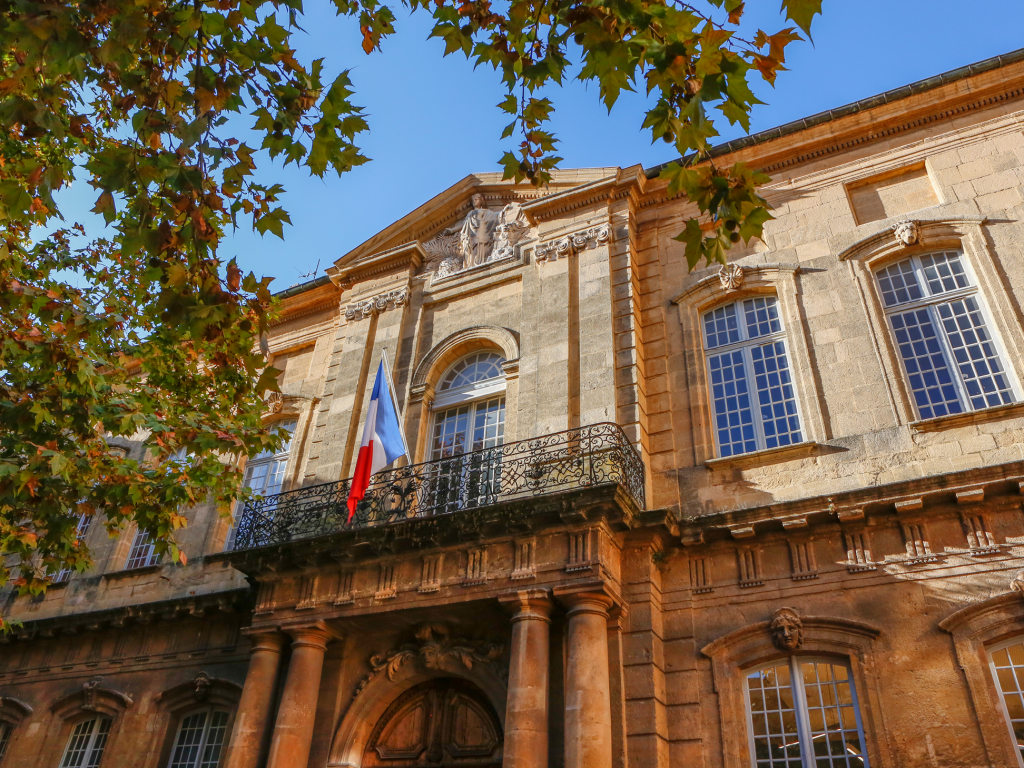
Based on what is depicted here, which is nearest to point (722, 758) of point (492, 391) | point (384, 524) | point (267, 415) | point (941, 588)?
point (941, 588)

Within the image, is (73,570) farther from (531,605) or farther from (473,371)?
(531,605)

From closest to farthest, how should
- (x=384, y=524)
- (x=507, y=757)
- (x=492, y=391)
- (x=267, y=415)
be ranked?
(x=507, y=757) < (x=384, y=524) < (x=492, y=391) < (x=267, y=415)

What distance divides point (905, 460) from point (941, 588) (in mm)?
1612

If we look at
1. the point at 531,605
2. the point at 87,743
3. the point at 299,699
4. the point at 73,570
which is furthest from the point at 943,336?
the point at 73,570

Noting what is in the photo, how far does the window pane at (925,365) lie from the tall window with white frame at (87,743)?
42.8ft

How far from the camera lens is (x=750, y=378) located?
11.4 m

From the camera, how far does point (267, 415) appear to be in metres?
15.4

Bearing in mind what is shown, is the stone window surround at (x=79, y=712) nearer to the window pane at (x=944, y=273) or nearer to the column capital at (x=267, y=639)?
the column capital at (x=267, y=639)

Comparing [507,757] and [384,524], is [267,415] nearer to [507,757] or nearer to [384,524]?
[384,524]

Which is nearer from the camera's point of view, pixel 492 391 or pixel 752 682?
pixel 752 682

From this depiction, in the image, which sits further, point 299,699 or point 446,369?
point 446,369

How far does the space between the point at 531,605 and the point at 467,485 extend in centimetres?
250

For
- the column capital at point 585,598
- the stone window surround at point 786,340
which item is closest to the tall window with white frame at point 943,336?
the stone window surround at point 786,340

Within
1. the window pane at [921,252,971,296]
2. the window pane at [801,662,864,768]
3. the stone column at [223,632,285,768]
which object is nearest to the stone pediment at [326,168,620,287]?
the window pane at [921,252,971,296]
